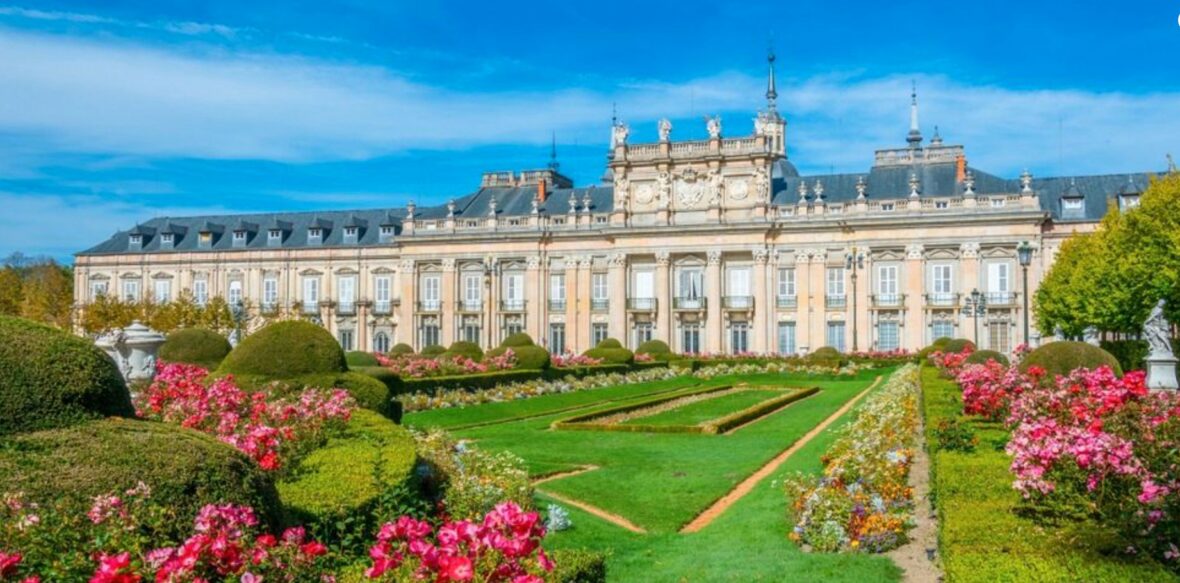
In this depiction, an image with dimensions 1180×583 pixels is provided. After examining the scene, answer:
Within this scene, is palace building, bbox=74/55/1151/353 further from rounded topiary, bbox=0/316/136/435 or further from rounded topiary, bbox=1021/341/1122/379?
rounded topiary, bbox=0/316/136/435

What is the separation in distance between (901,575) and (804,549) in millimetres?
1353

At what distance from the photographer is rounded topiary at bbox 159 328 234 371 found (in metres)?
24.7

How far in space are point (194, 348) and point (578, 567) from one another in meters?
20.7

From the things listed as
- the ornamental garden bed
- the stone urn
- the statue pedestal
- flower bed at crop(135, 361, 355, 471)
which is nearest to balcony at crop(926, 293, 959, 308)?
the ornamental garden bed

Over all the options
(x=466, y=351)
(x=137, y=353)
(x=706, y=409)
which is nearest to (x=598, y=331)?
(x=466, y=351)

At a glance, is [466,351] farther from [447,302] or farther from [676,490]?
[676,490]

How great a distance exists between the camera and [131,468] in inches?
253

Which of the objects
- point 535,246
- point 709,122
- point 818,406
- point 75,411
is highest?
point 709,122

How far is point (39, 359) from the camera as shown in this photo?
6973 mm

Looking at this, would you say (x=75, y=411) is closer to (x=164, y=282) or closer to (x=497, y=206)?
(x=497, y=206)

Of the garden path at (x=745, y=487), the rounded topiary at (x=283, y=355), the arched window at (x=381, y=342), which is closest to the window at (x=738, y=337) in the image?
the arched window at (x=381, y=342)

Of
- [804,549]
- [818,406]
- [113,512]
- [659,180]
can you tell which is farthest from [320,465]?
[659,180]

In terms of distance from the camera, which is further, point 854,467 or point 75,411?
point 854,467

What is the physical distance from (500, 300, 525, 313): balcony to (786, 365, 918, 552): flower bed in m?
42.9
